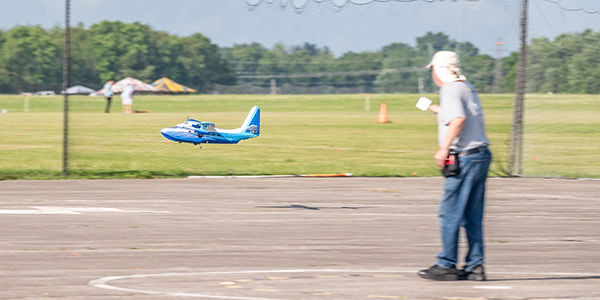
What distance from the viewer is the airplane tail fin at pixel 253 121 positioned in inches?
501

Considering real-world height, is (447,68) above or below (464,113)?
above

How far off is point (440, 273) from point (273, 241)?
222 centimetres

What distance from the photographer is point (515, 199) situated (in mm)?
10930

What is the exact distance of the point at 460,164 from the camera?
5.56 m

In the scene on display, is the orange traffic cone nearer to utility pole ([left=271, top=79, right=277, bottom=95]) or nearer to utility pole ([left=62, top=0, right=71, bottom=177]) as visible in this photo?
utility pole ([left=271, top=79, right=277, bottom=95])

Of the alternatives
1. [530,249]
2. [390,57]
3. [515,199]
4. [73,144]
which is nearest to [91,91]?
[73,144]

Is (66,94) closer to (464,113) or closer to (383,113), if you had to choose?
(383,113)

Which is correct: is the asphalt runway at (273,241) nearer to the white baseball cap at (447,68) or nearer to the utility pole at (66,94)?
the utility pole at (66,94)

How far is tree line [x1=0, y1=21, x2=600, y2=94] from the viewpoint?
43.3 feet

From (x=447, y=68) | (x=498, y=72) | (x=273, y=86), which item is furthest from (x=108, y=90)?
(x=447, y=68)

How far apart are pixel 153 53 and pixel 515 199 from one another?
7.15 m

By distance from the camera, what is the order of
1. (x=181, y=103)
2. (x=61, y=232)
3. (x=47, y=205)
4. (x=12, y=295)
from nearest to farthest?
(x=12, y=295) < (x=61, y=232) < (x=47, y=205) < (x=181, y=103)

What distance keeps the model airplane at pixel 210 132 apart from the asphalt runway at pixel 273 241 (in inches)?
32.4

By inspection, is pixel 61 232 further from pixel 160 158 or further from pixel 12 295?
pixel 160 158
